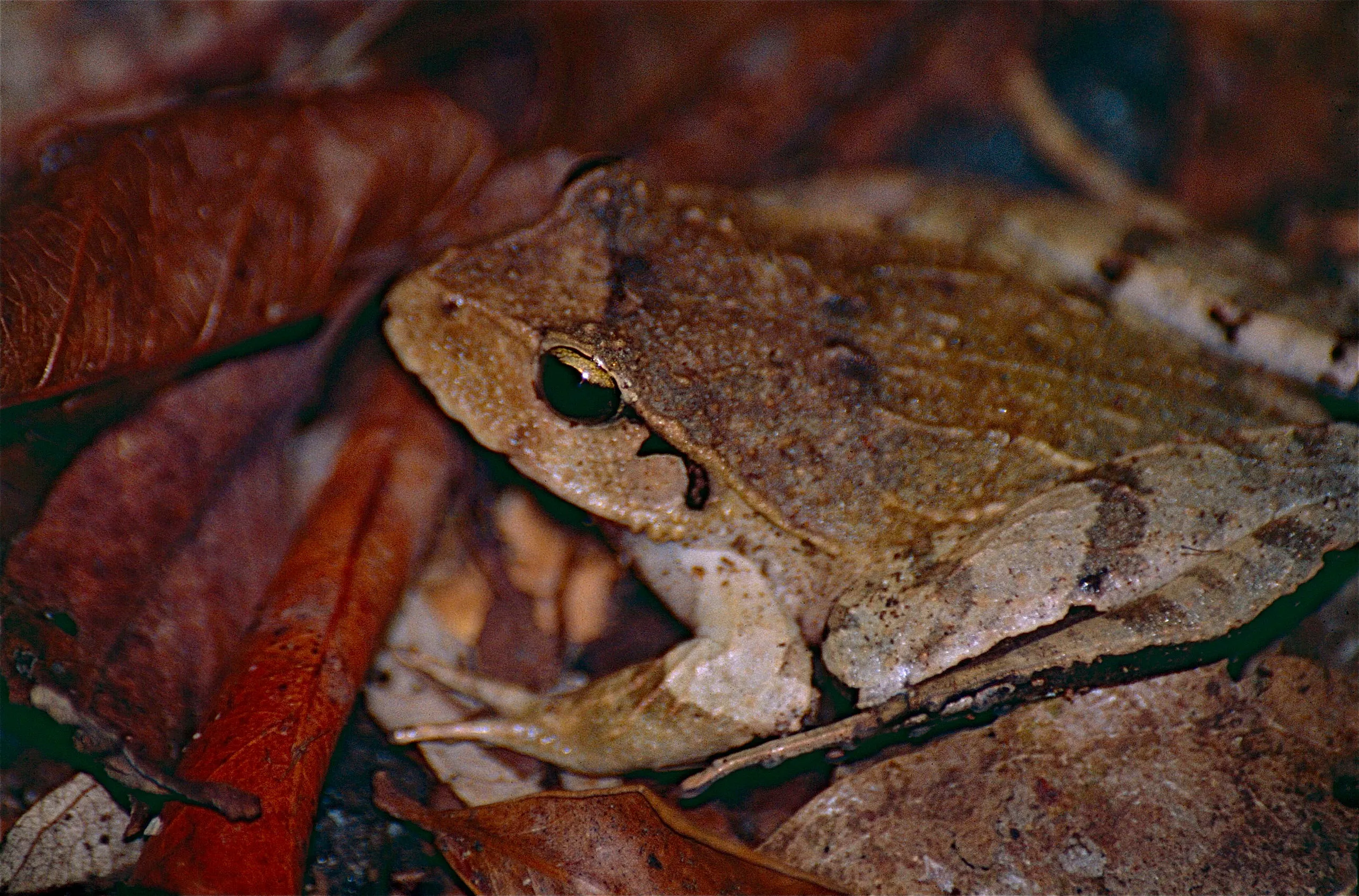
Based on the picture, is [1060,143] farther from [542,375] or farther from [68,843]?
[68,843]

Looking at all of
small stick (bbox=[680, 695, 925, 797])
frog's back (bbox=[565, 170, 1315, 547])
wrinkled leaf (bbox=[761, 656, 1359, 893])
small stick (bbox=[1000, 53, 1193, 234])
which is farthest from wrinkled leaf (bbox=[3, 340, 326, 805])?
small stick (bbox=[1000, 53, 1193, 234])

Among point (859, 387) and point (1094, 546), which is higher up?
point (859, 387)

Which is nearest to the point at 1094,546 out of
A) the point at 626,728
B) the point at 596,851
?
the point at 626,728

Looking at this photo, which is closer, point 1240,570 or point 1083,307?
point 1240,570

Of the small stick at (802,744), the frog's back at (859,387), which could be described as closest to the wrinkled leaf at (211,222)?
the frog's back at (859,387)

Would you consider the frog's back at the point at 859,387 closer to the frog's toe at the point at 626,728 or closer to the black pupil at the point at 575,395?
the black pupil at the point at 575,395

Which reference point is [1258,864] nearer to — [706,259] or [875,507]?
[875,507]

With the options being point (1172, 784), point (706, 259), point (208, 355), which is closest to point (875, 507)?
point (706, 259)
